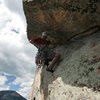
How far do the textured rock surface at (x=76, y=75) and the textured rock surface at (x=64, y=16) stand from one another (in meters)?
0.82

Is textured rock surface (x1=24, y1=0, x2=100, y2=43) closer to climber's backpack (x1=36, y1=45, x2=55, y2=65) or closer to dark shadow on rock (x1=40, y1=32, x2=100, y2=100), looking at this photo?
dark shadow on rock (x1=40, y1=32, x2=100, y2=100)

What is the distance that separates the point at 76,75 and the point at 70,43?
15.4 feet

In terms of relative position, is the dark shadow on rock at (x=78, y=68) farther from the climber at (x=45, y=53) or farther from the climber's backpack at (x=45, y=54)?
the climber's backpack at (x=45, y=54)

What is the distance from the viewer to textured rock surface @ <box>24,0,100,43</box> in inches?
704

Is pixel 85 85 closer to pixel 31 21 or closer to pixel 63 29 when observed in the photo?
pixel 63 29

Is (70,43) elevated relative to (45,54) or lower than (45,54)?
elevated

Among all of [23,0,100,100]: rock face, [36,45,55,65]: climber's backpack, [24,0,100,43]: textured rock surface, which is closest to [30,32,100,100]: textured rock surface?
[23,0,100,100]: rock face

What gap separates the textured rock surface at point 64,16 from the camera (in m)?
17.9

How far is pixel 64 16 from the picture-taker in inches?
739

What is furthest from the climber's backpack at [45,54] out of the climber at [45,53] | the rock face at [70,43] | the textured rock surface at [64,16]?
the textured rock surface at [64,16]

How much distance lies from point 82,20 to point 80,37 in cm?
145

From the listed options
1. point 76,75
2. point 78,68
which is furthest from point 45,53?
point 76,75

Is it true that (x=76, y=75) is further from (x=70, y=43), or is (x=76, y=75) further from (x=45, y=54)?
(x=70, y=43)

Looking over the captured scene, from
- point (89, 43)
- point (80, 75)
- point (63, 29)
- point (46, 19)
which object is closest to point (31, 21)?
point (46, 19)
